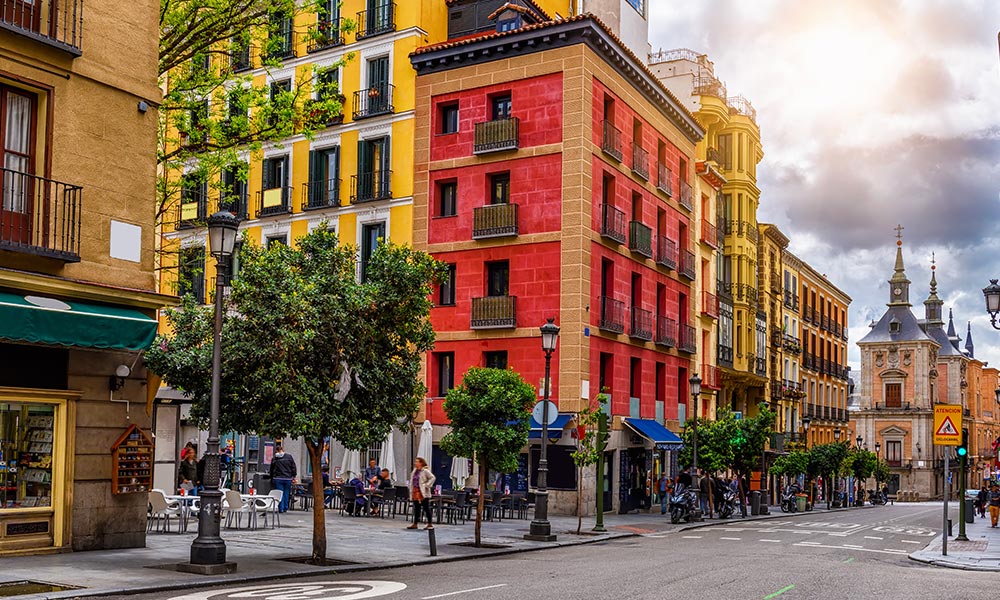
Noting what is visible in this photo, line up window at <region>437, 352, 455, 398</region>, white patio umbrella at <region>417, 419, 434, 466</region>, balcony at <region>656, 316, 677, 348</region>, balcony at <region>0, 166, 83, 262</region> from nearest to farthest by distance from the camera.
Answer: balcony at <region>0, 166, 83, 262</region> < white patio umbrella at <region>417, 419, 434, 466</region> < window at <region>437, 352, 455, 398</region> < balcony at <region>656, 316, 677, 348</region>

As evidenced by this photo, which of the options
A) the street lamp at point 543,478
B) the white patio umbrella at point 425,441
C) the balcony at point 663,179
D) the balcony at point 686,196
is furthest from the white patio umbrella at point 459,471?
the balcony at point 686,196

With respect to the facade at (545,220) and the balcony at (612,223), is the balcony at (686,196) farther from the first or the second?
the balcony at (612,223)

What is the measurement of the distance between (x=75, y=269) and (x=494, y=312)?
64.4 feet

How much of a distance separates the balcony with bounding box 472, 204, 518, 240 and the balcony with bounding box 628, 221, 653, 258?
5272mm

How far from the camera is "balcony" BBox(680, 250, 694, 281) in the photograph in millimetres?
44391

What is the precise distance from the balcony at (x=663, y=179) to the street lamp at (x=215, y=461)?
27598 millimetres

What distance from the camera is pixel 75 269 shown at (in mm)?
17109

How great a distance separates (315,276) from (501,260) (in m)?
18.8

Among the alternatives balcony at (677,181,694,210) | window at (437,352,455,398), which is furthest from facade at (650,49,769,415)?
window at (437,352,455,398)

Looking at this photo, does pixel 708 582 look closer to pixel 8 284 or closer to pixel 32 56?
pixel 8 284

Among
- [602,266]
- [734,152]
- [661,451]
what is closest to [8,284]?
[602,266]

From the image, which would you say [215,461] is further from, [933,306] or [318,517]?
[933,306]

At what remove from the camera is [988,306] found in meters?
24.9

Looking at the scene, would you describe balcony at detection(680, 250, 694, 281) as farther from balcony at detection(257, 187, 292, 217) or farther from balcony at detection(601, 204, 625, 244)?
balcony at detection(257, 187, 292, 217)
